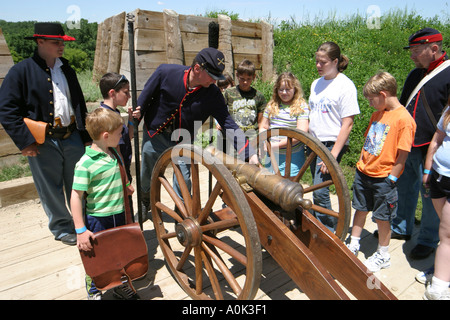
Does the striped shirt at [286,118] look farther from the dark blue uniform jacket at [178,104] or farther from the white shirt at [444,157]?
the white shirt at [444,157]

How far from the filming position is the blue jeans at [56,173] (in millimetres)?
3105

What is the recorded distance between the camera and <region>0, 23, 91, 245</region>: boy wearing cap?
9.32 ft

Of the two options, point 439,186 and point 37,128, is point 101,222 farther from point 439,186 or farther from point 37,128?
point 439,186

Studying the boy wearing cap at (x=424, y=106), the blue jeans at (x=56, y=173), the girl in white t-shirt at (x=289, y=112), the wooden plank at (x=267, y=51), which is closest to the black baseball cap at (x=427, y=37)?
the boy wearing cap at (x=424, y=106)

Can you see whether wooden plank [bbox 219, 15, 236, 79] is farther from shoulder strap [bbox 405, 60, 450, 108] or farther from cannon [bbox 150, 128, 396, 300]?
cannon [bbox 150, 128, 396, 300]

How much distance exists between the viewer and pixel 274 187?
226 centimetres

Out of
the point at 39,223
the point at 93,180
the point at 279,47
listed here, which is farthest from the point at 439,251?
the point at 279,47

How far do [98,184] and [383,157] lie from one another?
83.5 inches

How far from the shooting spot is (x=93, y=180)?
7.54 ft

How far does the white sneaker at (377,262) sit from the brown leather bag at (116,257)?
1.83 metres

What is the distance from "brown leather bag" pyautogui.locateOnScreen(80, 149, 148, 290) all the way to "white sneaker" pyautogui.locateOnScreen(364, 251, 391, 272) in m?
1.83

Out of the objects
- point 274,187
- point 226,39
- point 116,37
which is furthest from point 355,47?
point 274,187

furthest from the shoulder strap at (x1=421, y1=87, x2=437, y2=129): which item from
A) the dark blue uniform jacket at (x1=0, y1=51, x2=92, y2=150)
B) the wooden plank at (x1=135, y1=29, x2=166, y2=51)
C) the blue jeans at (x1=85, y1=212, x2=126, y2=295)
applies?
the wooden plank at (x1=135, y1=29, x2=166, y2=51)

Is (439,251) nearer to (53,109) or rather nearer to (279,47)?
(53,109)
